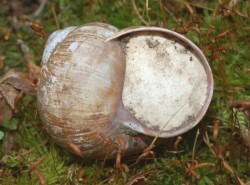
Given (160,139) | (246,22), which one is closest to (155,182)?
(160,139)

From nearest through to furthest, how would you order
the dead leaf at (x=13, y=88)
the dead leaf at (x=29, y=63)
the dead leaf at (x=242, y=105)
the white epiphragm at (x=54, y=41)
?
1. the dead leaf at (x=242, y=105)
2. the white epiphragm at (x=54, y=41)
3. the dead leaf at (x=13, y=88)
4. the dead leaf at (x=29, y=63)

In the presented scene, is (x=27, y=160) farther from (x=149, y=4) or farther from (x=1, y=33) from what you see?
(x=149, y=4)

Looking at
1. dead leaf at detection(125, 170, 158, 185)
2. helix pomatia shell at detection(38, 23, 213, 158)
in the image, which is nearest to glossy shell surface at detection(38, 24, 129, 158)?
helix pomatia shell at detection(38, 23, 213, 158)

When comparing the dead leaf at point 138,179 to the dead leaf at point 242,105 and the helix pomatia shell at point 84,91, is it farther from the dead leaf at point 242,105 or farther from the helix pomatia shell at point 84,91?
the dead leaf at point 242,105

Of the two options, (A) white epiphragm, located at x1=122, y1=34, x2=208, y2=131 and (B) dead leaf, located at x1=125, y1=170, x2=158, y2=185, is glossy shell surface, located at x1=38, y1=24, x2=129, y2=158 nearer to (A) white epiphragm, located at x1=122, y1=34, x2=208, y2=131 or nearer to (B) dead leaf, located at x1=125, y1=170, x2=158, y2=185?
(A) white epiphragm, located at x1=122, y1=34, x2=208, y2=131

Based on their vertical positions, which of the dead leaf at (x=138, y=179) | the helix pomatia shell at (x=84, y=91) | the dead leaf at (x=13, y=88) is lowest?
the dead leaf at (x=138, y=179)

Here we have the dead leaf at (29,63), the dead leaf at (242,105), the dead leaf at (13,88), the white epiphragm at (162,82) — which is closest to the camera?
the dead leaf at (242,105)

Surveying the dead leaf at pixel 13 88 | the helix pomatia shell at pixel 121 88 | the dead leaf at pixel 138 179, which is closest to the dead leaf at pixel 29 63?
the dead leaf at pixel 13 88

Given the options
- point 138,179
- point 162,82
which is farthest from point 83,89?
point 138,179
